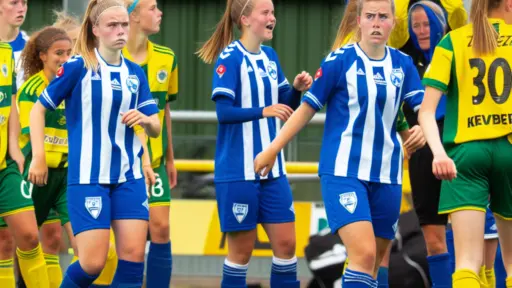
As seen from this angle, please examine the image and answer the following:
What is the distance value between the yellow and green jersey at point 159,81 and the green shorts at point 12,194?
1002mm

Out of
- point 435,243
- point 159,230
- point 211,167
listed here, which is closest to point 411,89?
point 435,243

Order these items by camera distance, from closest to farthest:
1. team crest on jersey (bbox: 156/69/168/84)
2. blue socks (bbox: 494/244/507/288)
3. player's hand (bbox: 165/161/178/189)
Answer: blue socks (bbox: 494/244/507/288)
team crest on jersey (bbox: 156/69/168/84)
player's hand (bbox: 165/161/178/189)

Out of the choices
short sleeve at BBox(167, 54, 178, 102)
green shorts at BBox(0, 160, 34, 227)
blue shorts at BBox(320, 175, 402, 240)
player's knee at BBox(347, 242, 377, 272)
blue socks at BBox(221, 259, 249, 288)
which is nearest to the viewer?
player's knee at BBox(347, 242, 377, 272)

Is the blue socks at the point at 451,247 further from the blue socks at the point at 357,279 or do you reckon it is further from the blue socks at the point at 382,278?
the blue socks at the point at 357,279

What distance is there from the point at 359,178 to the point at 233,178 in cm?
121

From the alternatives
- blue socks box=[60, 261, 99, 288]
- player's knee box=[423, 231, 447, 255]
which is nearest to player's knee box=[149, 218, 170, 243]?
blue socks box=[60, 261, 99, 288]

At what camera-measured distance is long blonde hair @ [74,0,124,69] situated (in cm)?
784

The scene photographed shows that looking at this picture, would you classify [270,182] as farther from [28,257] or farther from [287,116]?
[28,257]

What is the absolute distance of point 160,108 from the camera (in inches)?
365

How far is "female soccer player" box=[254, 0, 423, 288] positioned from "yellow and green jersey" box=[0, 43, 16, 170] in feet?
6.73

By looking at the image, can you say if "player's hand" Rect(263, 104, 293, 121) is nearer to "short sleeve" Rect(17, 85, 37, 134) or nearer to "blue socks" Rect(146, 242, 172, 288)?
"blue socks" Rect(146, 242, 172, 288)

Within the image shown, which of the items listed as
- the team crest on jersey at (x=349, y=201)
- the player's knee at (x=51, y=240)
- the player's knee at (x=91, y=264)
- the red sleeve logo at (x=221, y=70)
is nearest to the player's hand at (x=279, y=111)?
the red sleeve logo at (x=221, y=70)

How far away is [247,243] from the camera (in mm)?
8312

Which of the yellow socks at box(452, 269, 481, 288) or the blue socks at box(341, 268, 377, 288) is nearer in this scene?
the yellow socks at box(452, 269, 481, 288)
